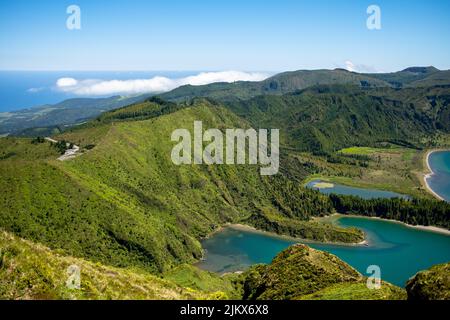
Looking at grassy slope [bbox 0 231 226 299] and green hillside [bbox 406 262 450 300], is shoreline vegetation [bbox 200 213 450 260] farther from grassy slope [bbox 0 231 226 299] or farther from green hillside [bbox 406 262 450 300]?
grassy slope [bbox 0 231 226 299]

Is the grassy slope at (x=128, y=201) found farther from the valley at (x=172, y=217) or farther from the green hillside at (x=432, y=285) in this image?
the green hillside at (x=432, y=285)

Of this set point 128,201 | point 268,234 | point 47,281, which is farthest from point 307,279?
point 268,234

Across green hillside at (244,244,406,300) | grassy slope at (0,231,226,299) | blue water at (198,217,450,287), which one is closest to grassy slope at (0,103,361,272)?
blue water at (198,217,450,287)

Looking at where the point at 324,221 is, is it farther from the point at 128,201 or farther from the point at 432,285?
the point at 432,285

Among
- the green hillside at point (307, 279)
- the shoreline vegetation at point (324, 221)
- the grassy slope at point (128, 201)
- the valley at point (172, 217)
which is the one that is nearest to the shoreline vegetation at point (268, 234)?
the shoreline vegetation at point (324, 221)

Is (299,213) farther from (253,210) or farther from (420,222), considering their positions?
(420,222)
